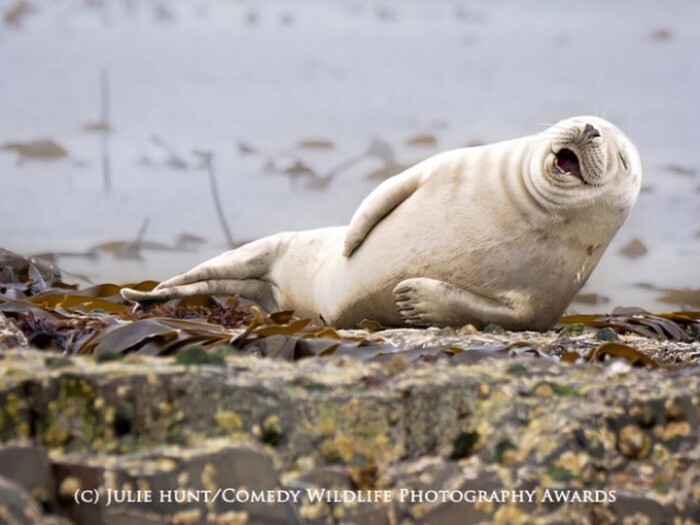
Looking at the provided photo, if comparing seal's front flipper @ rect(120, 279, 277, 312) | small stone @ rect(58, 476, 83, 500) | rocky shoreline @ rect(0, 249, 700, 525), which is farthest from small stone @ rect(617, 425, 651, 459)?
seal's front flipper @ rect(120, 279, 277, 312)

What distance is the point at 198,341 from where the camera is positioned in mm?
3969

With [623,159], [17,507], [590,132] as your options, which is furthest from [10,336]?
[623,159]

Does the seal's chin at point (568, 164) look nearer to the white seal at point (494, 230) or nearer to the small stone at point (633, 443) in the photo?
the white seal at point (494, 230)

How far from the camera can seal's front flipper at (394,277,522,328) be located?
507cm

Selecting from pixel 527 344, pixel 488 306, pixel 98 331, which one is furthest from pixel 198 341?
pixel 488 306

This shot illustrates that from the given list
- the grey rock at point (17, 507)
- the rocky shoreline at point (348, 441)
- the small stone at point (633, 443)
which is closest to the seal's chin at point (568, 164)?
the rocky shoreline at point (348, 441)

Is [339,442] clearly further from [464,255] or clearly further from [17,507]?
[464,255]

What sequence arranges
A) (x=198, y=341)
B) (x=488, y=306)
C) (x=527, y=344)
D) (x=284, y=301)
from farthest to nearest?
(x=284, y=301), (x=488, y=306), (x=527, y=344), (x=198, y=341)

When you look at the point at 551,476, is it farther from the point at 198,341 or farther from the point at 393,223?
the point at 393,223

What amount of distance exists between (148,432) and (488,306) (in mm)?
2983

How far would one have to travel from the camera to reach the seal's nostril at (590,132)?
487 cm

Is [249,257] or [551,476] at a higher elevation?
[551,476]

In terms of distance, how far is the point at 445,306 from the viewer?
5066 millimetres

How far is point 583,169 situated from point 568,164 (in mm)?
120
